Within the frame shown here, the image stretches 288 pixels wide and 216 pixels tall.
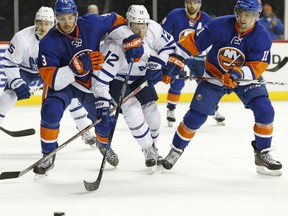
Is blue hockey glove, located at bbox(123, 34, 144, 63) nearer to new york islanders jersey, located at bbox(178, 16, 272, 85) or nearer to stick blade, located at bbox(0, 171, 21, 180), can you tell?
new york islanders jersey, located at bbox(178, 16, 272, 85)

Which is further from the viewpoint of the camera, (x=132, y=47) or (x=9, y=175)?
(x=132, y=47)

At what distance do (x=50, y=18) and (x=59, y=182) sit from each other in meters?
1.38

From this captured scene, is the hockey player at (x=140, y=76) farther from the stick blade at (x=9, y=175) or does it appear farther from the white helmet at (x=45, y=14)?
the white helmet at (x=45, y=14)

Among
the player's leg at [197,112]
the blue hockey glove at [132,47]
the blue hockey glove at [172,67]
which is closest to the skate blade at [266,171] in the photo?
the player's leg at [197,112]

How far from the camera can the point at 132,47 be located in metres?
4.23

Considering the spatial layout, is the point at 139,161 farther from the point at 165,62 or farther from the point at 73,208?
the point at 73,208

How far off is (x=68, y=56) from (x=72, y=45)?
66 mm

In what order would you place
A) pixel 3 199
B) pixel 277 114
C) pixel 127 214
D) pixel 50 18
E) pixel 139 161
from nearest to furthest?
pixel 127 214 → pixel 3 199 → pixel 139 161 → pixel 50 18 → pixel 277 114

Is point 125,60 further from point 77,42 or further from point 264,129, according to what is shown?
point 264,129

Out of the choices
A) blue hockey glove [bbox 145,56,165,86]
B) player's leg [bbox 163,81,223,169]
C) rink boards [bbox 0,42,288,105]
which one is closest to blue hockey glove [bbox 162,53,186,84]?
blue hockey glove [bbox 145,56,165,86]

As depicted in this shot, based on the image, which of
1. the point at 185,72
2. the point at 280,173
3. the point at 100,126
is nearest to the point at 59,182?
the point at 100,126

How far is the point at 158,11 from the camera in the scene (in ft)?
29.1

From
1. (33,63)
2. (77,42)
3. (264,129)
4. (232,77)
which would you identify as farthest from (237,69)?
(33,63)

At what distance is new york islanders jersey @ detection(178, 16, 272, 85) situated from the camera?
4195mm
